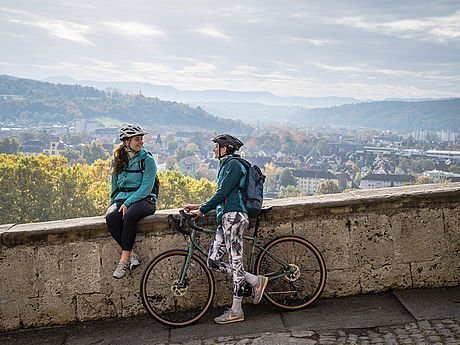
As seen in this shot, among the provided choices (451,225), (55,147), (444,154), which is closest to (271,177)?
(444,154)

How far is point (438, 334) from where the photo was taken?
169 inches

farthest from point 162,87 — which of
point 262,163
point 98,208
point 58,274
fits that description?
point 58,274

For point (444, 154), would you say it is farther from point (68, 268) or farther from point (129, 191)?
point (68, 268)

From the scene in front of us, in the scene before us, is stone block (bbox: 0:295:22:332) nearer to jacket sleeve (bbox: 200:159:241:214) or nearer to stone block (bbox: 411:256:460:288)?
jacket sleeve (bbox: 200:159:241:214)

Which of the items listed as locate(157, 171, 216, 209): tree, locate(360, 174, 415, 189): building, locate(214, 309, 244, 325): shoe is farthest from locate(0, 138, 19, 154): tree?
locate(214, 309, 244, 325): shoe

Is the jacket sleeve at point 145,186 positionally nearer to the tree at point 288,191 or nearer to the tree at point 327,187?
the tree at point 327,187

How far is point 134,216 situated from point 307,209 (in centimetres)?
148

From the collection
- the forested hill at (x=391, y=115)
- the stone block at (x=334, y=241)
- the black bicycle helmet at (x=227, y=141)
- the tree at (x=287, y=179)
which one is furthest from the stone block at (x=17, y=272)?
the forested hill at (x=391, y=115)

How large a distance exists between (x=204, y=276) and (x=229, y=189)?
95cm

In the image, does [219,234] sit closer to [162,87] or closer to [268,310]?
[268,310]

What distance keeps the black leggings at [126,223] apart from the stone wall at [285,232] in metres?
0.13

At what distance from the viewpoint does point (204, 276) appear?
5215 millimetres

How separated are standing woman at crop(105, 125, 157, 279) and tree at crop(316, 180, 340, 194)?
191 feet

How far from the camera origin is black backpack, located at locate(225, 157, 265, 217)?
4.76 metres
